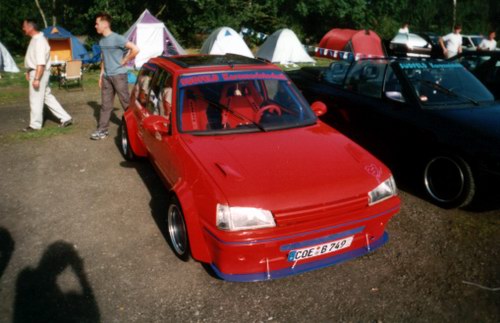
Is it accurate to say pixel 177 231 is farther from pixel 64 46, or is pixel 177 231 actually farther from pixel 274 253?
pixel 64 46

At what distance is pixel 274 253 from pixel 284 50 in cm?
1567

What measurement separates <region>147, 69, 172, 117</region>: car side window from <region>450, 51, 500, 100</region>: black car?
15.7 ft

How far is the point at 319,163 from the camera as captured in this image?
320 cm

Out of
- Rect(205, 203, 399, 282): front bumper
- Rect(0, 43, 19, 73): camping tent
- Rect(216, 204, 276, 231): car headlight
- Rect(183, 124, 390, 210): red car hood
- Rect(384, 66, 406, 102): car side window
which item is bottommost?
Rect(0, 43, 19, 73): camping tent

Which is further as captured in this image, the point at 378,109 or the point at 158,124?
the point at 378,109

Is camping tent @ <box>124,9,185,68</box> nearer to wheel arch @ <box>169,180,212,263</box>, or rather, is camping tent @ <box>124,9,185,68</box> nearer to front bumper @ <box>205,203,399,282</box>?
wheel arch @ <box>169,180,212,263</box>

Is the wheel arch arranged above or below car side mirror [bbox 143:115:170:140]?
below

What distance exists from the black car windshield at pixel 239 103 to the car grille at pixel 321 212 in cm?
116

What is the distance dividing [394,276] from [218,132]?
75.9 inches

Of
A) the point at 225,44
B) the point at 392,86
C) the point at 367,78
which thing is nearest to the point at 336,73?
the point at 367,78

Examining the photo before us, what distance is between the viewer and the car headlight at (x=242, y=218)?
2.69 metres

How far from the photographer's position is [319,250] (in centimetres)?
290

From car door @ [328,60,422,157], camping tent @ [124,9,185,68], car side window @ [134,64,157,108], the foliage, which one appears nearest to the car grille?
car door @ [328,60,422,157]

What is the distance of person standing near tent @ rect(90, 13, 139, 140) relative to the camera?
6363mm
